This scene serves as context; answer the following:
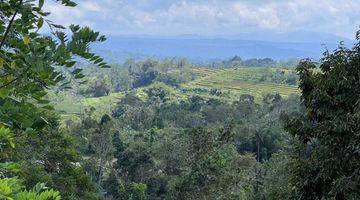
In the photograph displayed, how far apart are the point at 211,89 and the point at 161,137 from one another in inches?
1547

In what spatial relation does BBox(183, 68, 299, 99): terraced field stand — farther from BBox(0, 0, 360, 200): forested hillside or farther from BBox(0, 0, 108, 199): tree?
BBox(0, 0, 108, 199): tree

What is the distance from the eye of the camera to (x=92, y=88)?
84.6m

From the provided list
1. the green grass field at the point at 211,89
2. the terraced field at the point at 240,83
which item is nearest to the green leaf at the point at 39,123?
the green grass field at the point at 211,89

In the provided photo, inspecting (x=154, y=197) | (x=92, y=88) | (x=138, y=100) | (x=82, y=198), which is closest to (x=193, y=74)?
Result: (x=92, y=88)

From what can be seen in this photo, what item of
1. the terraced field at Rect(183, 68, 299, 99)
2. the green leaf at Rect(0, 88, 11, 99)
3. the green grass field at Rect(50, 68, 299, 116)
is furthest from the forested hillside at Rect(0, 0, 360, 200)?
the terraced field at Rect(183, 68, 299, 99)

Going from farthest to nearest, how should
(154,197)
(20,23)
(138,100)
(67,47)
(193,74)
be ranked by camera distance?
(193,74), (138,100), (154,197), (20,23), (67,47)

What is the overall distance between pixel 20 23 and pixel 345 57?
20.1 feet

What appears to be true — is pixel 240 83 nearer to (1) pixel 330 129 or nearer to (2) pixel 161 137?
(2) pixel 161 137

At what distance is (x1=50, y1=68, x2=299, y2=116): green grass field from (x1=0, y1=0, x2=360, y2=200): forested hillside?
8459 millimetres

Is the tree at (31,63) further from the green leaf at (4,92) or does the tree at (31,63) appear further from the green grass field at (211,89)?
the green grass field at (211,89)

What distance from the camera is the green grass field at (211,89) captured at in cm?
7066

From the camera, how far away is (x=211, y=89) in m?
78.2

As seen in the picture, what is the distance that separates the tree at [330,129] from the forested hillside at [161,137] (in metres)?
0.02

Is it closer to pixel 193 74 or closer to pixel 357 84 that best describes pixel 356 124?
pixel 357 84
